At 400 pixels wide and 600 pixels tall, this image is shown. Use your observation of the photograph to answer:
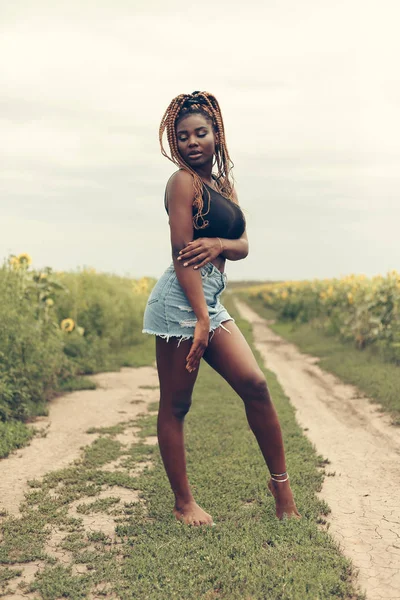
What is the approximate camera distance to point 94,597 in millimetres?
2869

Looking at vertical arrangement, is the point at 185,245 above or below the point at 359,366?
above

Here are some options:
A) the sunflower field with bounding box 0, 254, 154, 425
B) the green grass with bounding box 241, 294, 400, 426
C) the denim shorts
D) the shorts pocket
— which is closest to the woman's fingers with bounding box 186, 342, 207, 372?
the denim shorts

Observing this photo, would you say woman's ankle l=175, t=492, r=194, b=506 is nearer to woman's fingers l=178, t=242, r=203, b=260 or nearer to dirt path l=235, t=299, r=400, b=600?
dirt path l=235, t=299, r=400, b=600

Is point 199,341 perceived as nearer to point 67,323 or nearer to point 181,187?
point 181,187

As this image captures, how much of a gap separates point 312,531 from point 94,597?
1.24 metres

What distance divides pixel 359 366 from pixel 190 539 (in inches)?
Answer: 298

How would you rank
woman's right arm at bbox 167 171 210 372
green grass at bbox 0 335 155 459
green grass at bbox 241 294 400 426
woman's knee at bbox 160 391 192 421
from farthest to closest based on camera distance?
green grass at bbox 241 294 400 426 < green grass at bbox 0 335 155 459 < woman's knee at bbox 160 391 192 421 < woman's right arm at bbox 167 171 210 372

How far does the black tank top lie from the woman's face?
160 millimetres

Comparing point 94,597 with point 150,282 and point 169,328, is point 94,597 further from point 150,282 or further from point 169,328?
point 150,282

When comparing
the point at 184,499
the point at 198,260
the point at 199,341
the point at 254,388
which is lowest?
the point at 184,499

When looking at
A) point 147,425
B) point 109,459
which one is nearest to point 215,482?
point 109,459

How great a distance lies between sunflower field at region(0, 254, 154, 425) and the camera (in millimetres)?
7217

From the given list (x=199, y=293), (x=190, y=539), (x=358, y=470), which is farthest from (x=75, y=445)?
(x=199, y=293)

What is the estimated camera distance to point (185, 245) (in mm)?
3457
